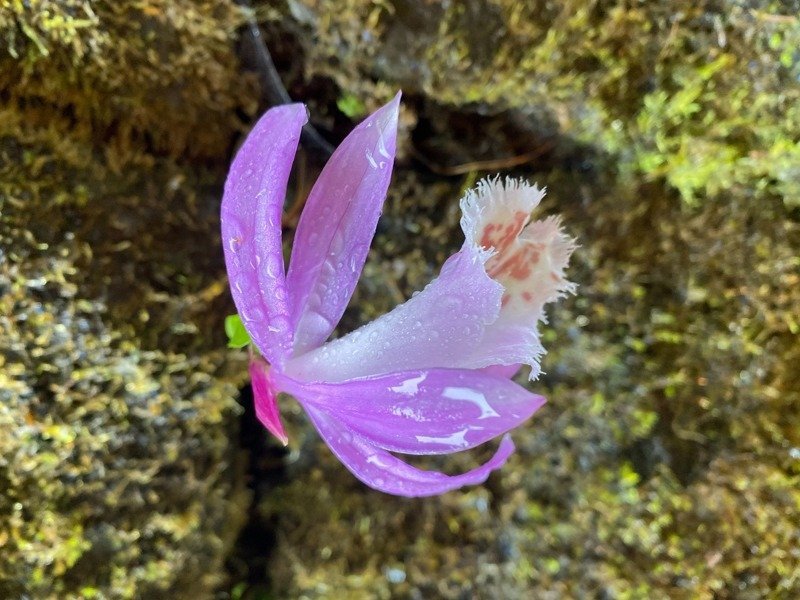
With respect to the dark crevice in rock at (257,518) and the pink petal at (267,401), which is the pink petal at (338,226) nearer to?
the pink petal at (267,401)

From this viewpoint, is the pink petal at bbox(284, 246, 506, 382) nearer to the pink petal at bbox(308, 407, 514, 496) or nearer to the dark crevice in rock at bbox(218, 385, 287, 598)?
the pink petal at bbox(308, 407, 514, 496)

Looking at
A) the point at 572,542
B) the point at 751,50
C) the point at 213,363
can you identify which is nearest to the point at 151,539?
the point at 213,363

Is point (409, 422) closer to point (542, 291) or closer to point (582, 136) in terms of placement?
point (542, 291)

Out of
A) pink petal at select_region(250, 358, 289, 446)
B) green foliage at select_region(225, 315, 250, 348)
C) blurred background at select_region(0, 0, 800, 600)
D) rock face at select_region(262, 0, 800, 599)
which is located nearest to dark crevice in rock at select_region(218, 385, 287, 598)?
blurred background at select_region(0, 0, 800, 600)

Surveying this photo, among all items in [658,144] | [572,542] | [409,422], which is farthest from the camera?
[572,542]

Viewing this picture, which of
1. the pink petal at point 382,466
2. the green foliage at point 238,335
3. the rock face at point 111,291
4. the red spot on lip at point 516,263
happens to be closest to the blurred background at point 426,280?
the rock face at point 111,291

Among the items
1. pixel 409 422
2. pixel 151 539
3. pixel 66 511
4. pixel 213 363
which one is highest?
pixel 409 422

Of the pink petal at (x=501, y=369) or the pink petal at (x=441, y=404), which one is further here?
the pink petal at (x=501, y=369)
